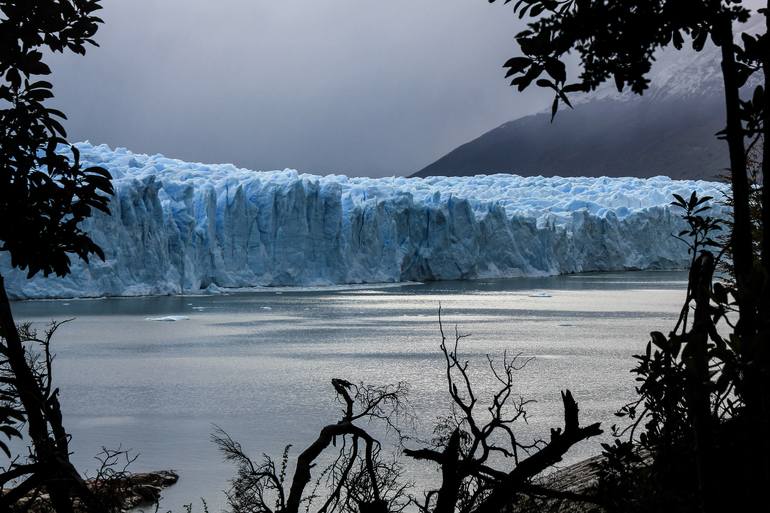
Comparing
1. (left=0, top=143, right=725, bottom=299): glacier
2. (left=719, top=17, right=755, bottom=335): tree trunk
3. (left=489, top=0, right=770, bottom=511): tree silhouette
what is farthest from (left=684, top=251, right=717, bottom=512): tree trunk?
(left=0, top=143, right=725, bottom=299): glacier

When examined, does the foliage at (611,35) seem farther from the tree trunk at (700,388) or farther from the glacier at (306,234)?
the glacier at (306,234)

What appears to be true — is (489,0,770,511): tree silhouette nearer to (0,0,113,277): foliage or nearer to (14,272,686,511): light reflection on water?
(0,0,113,277): foliage

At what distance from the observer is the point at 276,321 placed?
25.8m

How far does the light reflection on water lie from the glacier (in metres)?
1.30

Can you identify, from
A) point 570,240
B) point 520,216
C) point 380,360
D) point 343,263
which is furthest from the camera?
point 570,240

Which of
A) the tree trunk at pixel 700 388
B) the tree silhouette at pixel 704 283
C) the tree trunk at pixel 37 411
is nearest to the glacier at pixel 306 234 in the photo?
the tree trunk at pixel 37 411

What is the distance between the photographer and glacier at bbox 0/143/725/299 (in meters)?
30.4

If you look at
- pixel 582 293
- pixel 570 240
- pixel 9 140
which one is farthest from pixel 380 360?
pixel 570 240

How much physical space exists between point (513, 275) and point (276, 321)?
64.1 ft

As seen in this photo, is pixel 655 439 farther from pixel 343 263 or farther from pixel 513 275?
pixel 513 275

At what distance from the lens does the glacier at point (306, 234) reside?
30.4 metres

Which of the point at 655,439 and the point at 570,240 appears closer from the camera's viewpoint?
the point at 655,439

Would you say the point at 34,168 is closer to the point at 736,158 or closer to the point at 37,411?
the point at 37,411

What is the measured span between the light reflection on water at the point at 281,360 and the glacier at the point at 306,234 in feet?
4.27
